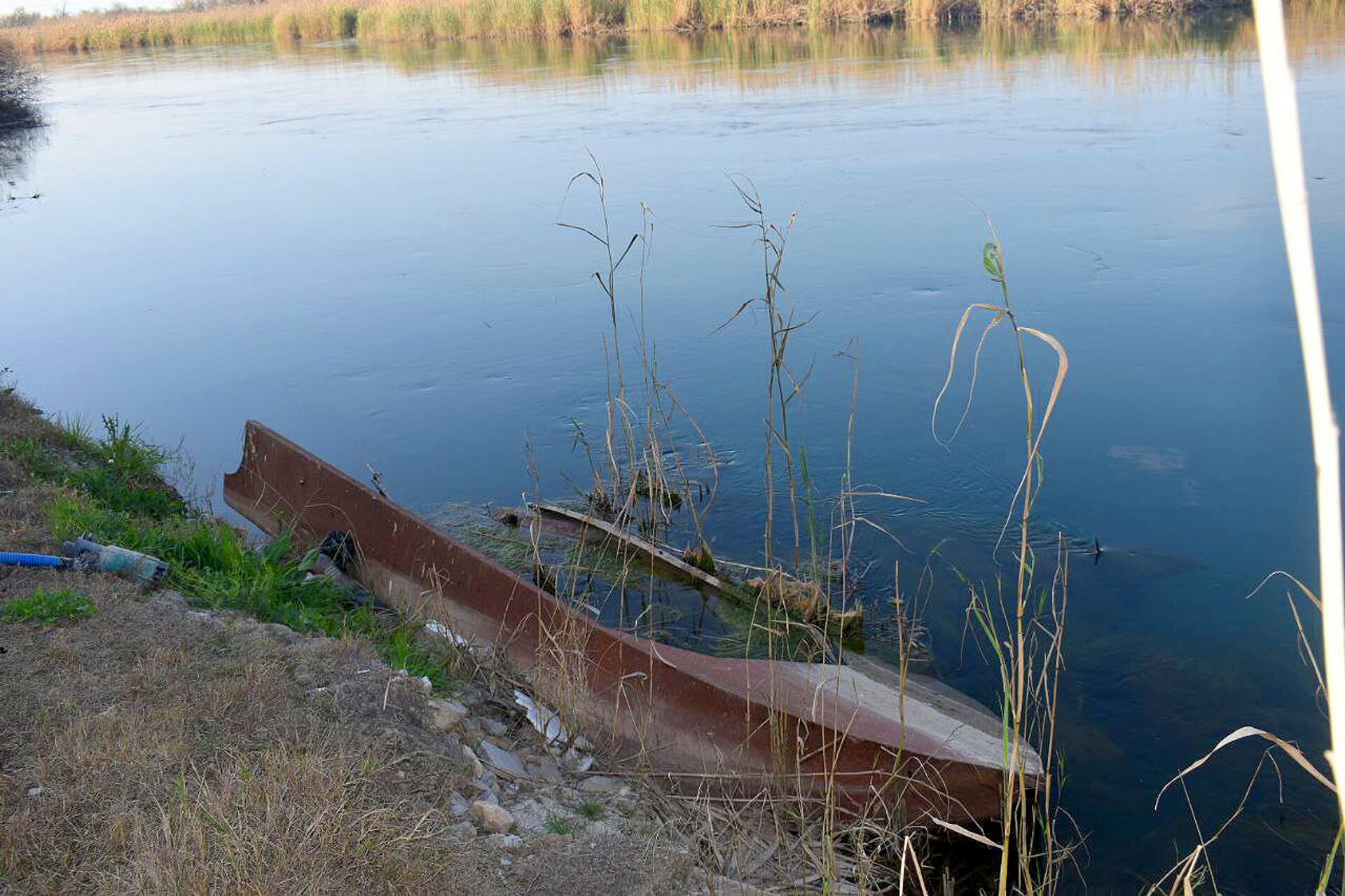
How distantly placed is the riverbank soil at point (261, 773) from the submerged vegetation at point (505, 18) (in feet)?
60.0

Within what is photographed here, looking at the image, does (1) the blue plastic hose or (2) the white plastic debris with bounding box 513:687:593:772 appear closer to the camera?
(2) the white plastic debris with bounding box 513:687:593:772

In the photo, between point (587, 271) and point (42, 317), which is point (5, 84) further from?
point (587, 271)

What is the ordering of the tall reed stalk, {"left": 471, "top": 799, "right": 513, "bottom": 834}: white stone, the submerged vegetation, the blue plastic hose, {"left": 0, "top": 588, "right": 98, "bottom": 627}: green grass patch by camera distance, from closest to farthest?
the tall reed stalk → {"left": 471, "top": 799, "right": 513, "bottom": 834}: white stone → {"left": 0, "top": 588, "right": 98, "bottom": 627}: green grass patch → the blue plastic hose → the submerged vegetation

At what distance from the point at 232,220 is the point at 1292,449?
832 centimetres

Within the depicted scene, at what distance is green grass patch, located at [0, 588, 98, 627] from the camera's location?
2.83 m

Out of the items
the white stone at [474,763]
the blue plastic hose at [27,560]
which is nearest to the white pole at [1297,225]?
the white stone at [474,763]

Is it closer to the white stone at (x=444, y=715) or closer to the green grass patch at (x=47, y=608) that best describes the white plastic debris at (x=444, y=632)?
the white stone at (x=444, y=715)

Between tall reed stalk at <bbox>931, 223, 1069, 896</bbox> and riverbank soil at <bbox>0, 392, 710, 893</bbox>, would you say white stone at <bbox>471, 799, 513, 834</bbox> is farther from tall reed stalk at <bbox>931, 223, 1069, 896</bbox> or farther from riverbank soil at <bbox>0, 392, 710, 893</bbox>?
tall reed stalk at <bbox>931, 223, 1069, 896</bbox>

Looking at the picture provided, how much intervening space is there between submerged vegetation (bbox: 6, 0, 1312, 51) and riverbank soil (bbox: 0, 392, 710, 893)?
1829 centimetres

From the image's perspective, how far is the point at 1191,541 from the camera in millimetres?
3965

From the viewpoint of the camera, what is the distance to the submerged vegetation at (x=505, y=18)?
1906 cm

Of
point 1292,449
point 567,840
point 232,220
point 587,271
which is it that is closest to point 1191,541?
point 1292,449

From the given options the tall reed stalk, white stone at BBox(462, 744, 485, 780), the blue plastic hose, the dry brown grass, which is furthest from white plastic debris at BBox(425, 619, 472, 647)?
the tall reed stalk

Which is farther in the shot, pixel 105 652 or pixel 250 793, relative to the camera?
pixel 105 652
